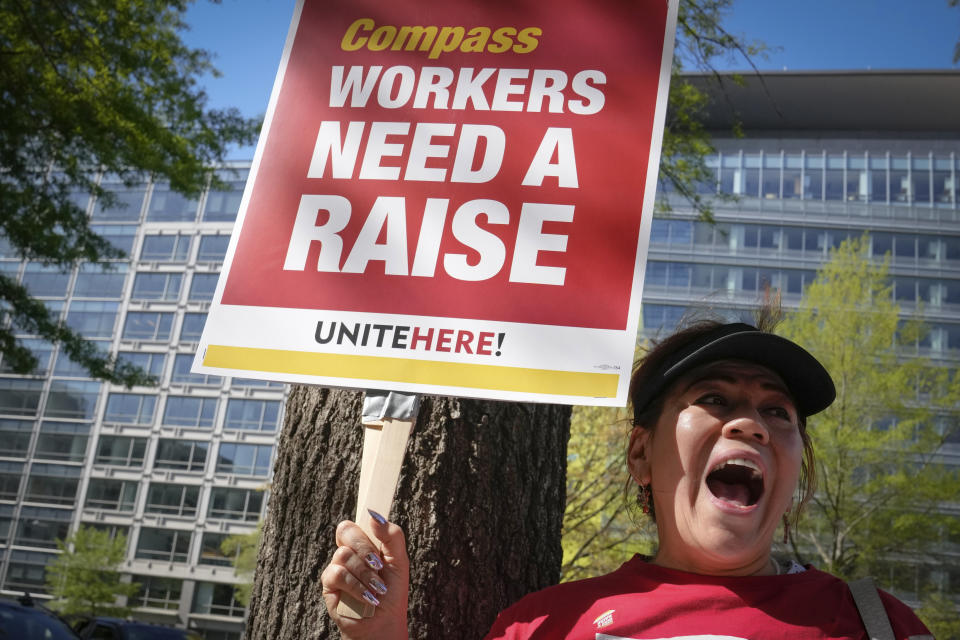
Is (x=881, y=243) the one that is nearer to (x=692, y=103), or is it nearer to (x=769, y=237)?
(x=769, y=237)

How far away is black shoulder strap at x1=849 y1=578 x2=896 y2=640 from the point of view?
1.39 m

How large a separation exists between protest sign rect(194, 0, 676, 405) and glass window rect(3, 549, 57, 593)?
2219 inches

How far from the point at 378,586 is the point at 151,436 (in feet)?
178

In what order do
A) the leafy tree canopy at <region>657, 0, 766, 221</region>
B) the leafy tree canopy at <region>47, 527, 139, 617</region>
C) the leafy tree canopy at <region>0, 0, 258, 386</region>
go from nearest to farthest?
the leafy tree canopy at <region>657, 0, 766, 221</region> < the leafy tree canopy at <region>0, 0, 258, 386</region> < the leafy tree canopy at <region>47, 527, 139, 617</region>


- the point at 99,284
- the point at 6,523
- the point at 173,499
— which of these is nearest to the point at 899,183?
the point at 173,499

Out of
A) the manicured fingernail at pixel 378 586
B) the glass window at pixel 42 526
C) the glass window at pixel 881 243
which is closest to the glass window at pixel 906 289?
the glass window at pixel 881 243

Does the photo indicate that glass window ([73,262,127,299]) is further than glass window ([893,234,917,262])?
Yes

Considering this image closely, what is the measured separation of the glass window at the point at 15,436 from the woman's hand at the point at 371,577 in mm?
60100

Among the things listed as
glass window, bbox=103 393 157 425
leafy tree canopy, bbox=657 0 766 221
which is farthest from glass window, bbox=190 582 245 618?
leafy tree canopy, bbox=657 0 766 221

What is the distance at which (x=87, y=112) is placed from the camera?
734 cm

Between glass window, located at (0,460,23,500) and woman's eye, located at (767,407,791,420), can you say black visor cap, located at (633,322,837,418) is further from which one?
glass window, located at (0,460,23,500)

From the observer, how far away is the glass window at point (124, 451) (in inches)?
2034

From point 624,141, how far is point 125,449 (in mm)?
55111

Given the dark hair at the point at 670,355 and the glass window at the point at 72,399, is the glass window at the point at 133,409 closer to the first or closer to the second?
the glass window at the point at 72,399
